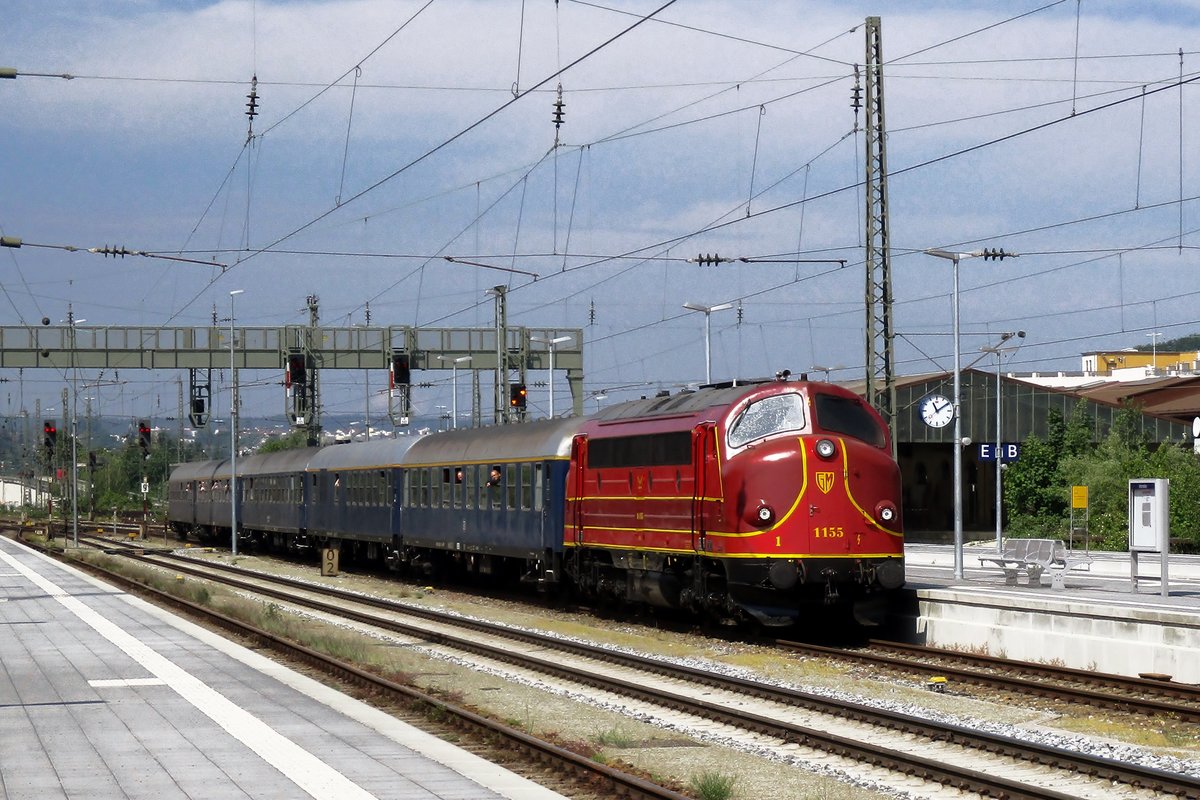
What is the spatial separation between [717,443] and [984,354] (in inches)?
1330

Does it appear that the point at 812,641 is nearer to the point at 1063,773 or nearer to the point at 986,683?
the point at 986,683

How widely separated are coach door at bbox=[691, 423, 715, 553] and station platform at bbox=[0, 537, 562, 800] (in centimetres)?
702

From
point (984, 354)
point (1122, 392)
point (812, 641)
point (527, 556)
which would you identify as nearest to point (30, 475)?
point (1122, 392)

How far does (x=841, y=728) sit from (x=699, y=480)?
882 cm

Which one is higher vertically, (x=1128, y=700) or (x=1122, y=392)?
(x=1122, y=392)

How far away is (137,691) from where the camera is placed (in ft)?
56.0

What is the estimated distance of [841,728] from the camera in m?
15.8

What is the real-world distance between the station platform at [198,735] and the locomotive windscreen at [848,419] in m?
8.90

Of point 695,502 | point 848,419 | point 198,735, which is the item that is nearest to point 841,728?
point 198,735

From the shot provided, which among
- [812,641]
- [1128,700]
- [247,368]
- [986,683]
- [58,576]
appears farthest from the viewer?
[247,368]

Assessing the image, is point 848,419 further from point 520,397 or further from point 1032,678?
point 520,397

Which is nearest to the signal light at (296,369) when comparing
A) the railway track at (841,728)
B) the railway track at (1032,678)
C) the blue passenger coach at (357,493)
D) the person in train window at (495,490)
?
the blue passenger coach at (357,493)

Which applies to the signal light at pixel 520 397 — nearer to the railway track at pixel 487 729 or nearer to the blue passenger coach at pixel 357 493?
the blue passenger coach at pixel 357 493

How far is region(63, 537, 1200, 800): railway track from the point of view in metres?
12.4
